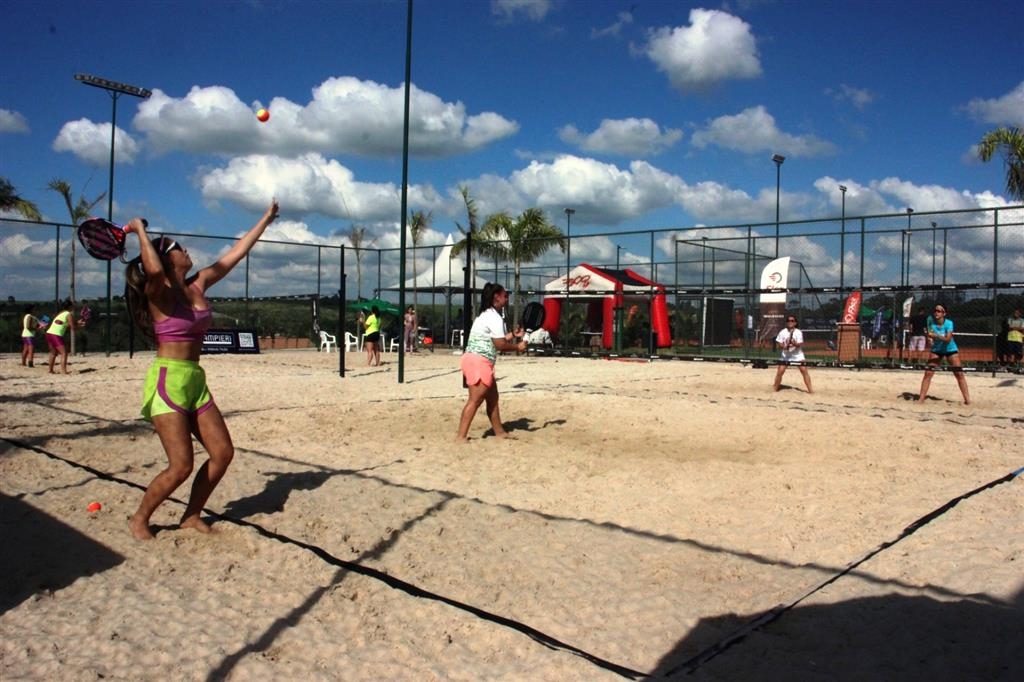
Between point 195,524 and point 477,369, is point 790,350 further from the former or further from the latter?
point 195,524

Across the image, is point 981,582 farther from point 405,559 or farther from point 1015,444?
point 1015,444

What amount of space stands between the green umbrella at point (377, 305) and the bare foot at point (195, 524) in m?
23.1

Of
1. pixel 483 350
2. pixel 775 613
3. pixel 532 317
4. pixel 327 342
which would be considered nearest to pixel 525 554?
pixel 775 613

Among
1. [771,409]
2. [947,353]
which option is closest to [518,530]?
[771,409]

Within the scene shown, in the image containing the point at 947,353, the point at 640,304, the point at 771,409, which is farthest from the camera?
the point at 640,304

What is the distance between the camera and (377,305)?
92.6 feet

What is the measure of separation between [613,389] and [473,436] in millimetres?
5525

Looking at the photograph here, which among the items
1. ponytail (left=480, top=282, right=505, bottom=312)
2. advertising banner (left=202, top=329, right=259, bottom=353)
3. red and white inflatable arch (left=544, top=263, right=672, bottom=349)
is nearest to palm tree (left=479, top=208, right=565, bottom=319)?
red and white inflatable arch (left=544, top=263, right=672, bottom=349)

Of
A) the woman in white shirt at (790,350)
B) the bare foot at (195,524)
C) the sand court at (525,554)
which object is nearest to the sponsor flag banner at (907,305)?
the woman in white shirt at (790,350)

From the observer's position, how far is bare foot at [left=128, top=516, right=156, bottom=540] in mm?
4754

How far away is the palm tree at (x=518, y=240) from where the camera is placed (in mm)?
26547

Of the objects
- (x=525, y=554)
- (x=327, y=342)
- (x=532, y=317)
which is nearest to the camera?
(x=525, y=554)

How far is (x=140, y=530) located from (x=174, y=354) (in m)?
1.10

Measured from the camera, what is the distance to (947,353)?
42.2 feet
